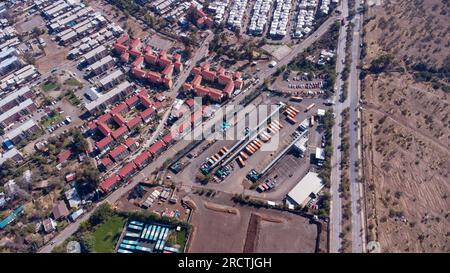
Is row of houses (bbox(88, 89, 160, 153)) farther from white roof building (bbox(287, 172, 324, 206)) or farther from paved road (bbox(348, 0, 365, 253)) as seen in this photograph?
paved road (bbox(348, 0, 365, 253))

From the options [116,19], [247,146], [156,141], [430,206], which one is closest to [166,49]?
[116,19]

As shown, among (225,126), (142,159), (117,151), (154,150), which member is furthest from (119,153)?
(225,126)

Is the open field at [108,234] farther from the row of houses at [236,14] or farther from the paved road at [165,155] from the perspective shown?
the row of houses at [236,14]

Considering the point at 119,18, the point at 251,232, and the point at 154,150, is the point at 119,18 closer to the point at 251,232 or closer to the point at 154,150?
the point at 154,150

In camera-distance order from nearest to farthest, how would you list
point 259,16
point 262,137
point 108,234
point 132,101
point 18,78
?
point 108,234
point 262,137
point 132,101
point 18,78
point 259,16

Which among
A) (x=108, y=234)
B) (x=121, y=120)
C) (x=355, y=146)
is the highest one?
(x=121, y=120)
